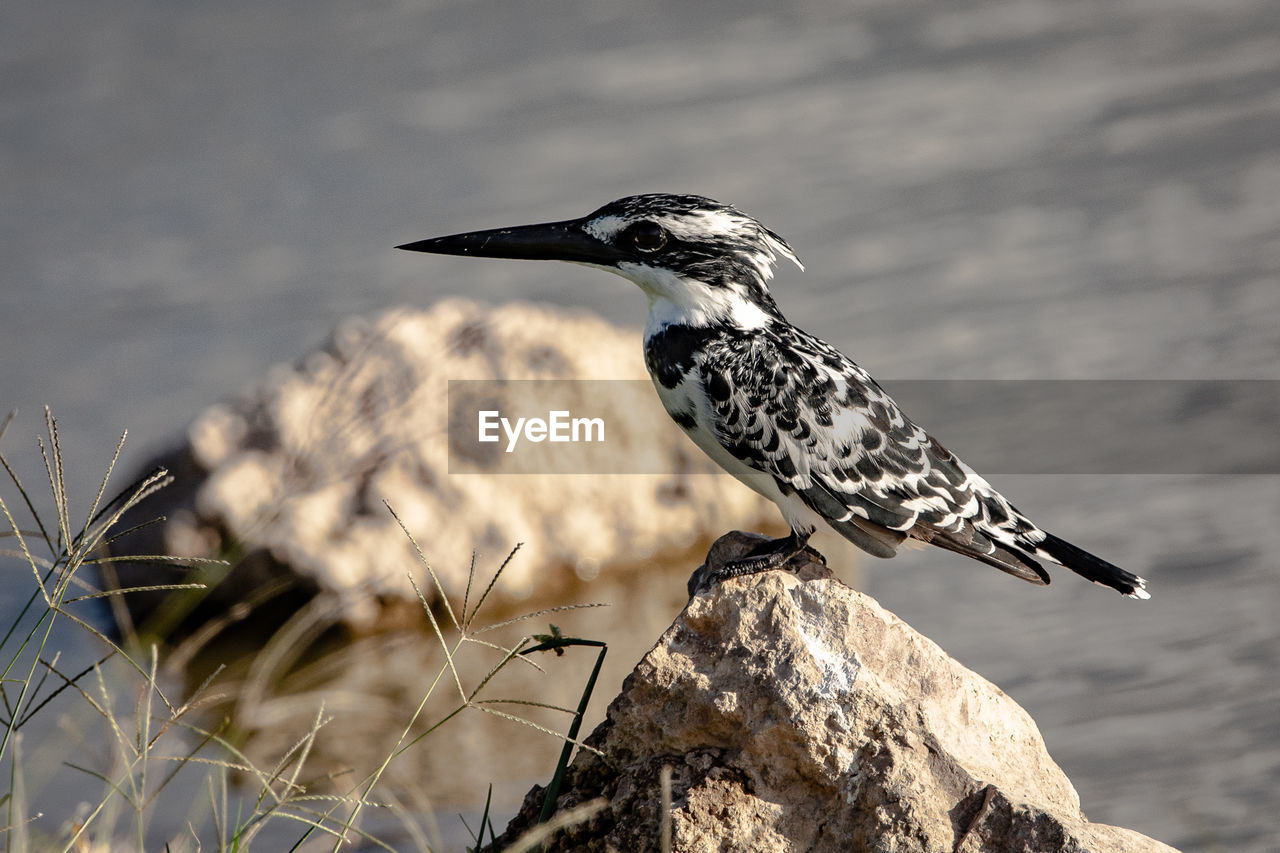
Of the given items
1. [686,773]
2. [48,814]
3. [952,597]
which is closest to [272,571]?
[48,814]

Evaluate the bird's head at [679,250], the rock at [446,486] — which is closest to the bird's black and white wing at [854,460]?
the bird's head at [679,250]

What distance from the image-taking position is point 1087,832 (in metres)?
3.05

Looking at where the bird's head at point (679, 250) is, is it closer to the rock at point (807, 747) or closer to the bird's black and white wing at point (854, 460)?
the bird's black and white wing at point (854, 460)

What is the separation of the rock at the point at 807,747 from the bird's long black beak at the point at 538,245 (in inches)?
49.5

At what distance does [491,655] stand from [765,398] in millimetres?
2671

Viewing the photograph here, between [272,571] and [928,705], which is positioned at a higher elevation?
[928,705]

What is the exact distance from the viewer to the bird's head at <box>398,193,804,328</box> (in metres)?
4.20

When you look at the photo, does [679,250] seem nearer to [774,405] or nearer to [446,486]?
[774,405]

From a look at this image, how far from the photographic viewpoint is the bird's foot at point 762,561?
144 inches

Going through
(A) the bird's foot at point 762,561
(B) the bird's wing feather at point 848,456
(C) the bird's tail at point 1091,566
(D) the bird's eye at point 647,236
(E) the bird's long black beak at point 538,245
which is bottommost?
(A) the bird's foot at point 762,561

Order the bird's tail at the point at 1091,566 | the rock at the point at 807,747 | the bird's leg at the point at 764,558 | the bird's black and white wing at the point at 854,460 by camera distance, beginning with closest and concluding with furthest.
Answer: the rock at the point at 807,747
the bird's leg at the point at 764,558
the bird's black and white wing at the point at 854,460
the bird's tail at the point at 1091,566

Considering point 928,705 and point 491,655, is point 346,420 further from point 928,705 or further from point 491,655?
point 491,655

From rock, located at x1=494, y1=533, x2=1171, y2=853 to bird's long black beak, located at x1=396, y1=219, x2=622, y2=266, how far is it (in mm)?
1258

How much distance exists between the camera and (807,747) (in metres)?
3.25
